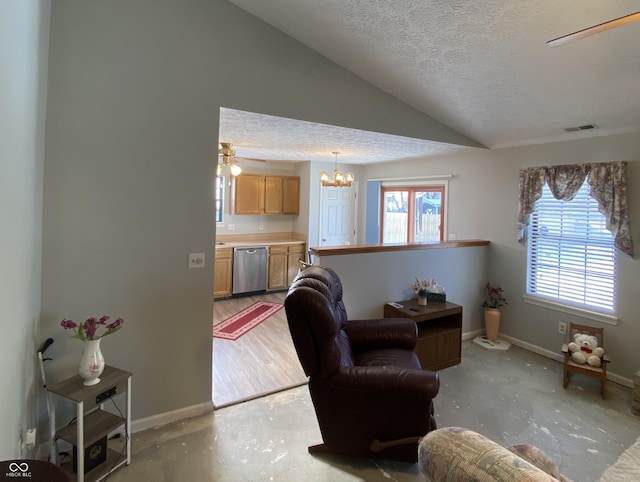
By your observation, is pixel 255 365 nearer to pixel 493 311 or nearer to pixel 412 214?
pixel 493 311

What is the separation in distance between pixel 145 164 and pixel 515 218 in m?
4.01

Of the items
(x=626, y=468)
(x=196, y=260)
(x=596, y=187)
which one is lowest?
(x=626, y=468)

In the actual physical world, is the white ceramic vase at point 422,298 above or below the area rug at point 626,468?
above

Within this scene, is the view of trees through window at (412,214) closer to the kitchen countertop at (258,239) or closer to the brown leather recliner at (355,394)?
the kitchen countertop at (258,239)

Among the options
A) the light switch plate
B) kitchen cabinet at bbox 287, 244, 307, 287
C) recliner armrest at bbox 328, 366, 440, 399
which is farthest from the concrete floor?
kitchen cabinet at bbox 287, 244, 307, 287

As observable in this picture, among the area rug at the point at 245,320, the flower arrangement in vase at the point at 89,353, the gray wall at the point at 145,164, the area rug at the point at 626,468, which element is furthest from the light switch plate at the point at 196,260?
the area rug at the point at 626,468

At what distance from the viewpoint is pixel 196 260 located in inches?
100

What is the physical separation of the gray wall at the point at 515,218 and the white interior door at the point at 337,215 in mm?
1686

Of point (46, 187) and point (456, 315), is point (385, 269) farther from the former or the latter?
point (46, 187)

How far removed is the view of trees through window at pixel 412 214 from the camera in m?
5.26

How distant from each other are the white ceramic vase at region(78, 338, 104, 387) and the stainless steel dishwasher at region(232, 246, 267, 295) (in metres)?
3.68

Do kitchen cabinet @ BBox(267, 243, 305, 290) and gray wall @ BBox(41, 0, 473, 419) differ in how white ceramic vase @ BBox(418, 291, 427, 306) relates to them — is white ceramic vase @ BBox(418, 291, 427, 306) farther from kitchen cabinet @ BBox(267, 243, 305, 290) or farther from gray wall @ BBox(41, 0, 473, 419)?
kitchen cabinet @ BBox(267, 243, 305, 290)

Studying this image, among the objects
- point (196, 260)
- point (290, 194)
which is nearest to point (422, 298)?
point (196, 260)

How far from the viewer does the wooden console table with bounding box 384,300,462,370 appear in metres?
3.33
